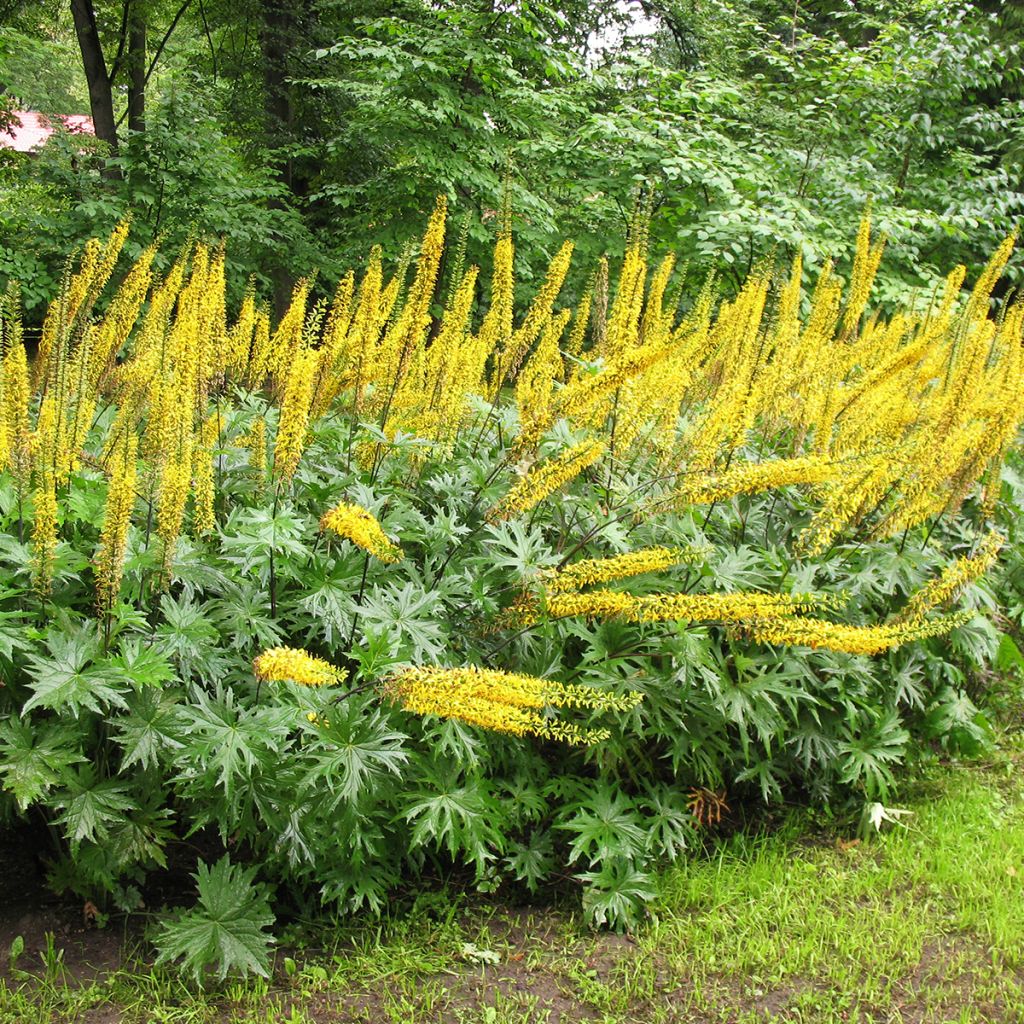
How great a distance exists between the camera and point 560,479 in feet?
10.3

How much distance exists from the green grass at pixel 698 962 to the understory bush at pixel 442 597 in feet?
0.51

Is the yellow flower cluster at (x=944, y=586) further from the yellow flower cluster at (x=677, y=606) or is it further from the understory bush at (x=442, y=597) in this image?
the yellow flower cluster at (x=677, y=606)

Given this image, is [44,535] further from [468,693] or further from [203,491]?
[468,693]

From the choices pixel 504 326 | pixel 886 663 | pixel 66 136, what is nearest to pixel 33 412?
pixel 504 326

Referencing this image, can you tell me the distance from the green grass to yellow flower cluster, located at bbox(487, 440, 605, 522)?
1.45 m

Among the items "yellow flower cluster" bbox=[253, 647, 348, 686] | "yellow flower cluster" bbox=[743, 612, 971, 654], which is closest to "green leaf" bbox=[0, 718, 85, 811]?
"yellow flower cluster" bbox=[253, 647, 348, 686]

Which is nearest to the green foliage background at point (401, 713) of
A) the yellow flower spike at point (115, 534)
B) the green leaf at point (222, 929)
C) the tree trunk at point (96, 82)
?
the green leaf at point (222, 929)

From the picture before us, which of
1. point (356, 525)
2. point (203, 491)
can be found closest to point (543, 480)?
point (356, 525)

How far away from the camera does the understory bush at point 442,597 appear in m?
2.57

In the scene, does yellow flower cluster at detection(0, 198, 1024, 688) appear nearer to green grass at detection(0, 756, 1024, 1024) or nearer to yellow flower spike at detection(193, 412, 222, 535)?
yellow flower spike at detection(193, 412, 222, 535)

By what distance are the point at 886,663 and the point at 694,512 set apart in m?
1.14

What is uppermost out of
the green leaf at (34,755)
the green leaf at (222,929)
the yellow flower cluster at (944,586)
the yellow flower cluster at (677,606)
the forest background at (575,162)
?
the forest background at (575,162)

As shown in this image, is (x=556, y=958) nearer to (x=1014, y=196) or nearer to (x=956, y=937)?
(x=956, y=937)

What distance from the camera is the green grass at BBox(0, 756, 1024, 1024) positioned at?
2.67m
